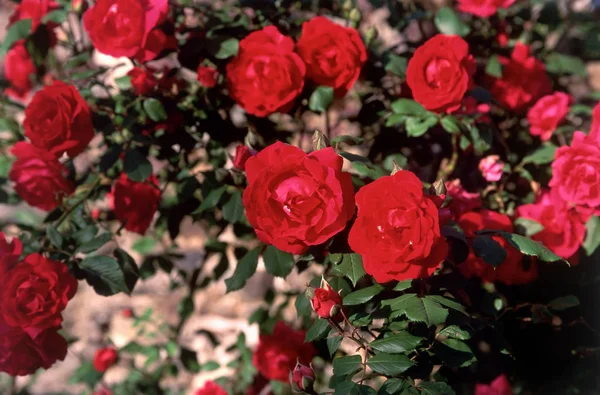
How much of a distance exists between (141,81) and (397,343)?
739 millimetres

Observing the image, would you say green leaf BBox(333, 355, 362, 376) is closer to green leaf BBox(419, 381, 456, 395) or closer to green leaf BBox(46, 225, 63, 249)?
green leaf BBox(419, 381, 456, 395)

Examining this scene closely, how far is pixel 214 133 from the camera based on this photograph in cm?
132

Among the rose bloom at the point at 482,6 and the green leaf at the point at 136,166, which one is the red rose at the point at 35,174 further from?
the rose bloom at the point at 482,6

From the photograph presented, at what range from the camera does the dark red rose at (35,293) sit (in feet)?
3.21

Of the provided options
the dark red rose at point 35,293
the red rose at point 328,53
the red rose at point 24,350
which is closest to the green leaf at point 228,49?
the red rose at point 328,53

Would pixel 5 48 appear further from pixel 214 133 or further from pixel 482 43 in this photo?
pixel 482 43

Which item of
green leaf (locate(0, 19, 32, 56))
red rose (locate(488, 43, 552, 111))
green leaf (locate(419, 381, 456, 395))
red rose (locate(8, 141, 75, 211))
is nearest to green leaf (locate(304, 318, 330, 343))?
green leaf (locate(419, 381, 456, 395))

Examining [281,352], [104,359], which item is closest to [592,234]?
[281,352]

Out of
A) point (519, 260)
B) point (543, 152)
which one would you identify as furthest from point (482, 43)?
point (519, 260)

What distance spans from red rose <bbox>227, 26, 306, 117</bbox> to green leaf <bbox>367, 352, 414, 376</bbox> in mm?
533

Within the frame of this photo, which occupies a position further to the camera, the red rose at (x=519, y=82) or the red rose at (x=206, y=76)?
A: the red rose at (x=519, y=82)

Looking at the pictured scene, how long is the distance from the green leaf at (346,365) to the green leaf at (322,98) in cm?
51

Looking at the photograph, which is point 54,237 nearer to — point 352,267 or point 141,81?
point 141,81

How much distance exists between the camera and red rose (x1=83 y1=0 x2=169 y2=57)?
3.56ft
